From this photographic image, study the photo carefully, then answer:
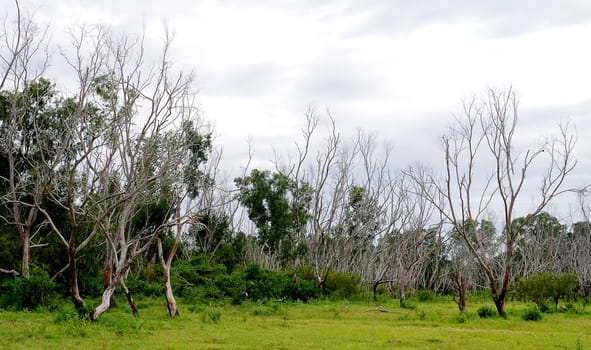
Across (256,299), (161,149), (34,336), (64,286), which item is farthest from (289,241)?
(34,336)

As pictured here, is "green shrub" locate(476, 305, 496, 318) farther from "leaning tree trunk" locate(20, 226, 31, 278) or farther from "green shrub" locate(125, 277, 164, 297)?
"leaning tree trunk" locate(20, 226, 31, 278)

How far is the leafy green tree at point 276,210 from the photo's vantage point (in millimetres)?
35812

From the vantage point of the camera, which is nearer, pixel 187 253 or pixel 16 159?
pixel 16 159

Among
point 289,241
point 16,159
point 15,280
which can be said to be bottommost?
point 15,280

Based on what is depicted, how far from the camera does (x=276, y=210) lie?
1405 inches

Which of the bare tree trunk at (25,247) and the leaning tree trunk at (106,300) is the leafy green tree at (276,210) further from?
the leaning tree trunk at (106,300)

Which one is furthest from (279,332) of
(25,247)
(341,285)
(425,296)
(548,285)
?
(425,296)

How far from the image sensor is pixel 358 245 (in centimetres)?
4594

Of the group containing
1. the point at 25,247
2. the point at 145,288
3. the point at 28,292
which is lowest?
the point at 28,292

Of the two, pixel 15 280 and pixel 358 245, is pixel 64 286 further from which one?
pixel 358 245

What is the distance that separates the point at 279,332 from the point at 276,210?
20152 millimetres

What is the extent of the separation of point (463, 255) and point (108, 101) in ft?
116

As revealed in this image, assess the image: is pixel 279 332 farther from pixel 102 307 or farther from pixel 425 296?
pixel 425 296

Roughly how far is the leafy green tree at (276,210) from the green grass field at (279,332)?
1451 cm
